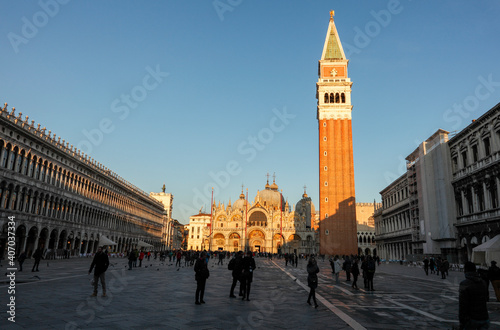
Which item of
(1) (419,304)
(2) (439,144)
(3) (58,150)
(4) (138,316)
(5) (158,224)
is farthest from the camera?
(5) (158,224)

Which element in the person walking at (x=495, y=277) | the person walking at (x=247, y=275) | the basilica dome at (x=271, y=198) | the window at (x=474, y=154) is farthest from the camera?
the basilica dome at (x=271, y=198)

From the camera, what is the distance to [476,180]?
87.4 feet

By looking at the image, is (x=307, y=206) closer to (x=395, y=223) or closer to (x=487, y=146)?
(x=395, y=223)

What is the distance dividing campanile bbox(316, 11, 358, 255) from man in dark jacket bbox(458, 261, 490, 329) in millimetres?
55049

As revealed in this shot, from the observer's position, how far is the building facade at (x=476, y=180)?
24125 millimetres

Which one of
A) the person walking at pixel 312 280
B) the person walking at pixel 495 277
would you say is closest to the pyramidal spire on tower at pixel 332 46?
the person walking at pixel 495 277

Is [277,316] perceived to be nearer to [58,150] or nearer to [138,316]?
[138,316]

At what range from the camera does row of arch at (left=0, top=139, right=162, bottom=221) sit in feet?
94.7

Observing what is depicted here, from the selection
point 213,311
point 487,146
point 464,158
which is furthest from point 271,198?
point 213,311

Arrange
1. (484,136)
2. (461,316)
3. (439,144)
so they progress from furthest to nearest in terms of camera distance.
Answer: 1. (439,144)
2. (484,136)
3. (461,316)

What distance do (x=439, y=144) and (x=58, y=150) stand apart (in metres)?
38.4

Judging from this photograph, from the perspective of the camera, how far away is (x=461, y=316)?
14.6 feet

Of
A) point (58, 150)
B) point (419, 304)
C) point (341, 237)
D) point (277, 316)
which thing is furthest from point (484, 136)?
point (58, 150)

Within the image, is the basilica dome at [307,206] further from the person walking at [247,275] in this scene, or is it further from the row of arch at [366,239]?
the person walking at [247,275]
